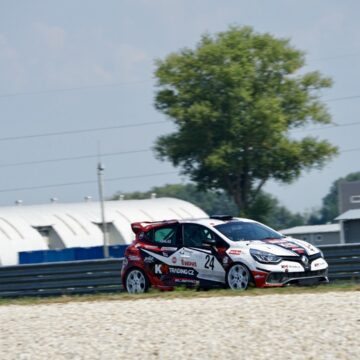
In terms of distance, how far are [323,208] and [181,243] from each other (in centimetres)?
13115

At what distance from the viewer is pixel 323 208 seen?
488 ft

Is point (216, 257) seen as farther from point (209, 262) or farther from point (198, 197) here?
point (198, 197)

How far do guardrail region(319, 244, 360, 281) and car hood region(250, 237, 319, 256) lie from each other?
1.80m

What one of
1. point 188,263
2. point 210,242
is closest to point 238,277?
point 210,242

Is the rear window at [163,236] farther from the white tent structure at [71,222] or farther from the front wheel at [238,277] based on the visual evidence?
the white tent structure at [71,222]

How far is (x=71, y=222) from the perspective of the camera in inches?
2151

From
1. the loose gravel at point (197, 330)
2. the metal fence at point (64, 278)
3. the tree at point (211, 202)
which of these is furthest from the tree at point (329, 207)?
the loose gravel at point (197, 330)

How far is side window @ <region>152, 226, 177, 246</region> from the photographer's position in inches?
762

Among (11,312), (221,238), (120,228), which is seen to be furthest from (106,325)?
(120,228)

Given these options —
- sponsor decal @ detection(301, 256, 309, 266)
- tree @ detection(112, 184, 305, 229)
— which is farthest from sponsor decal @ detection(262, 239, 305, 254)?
tree @ detection(112, 184, 305, 229)

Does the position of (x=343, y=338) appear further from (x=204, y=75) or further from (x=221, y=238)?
(x=204, y=75)

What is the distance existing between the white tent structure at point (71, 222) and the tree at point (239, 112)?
115 inches

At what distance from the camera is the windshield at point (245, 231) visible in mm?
18797

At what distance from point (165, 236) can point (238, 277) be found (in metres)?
1.87
